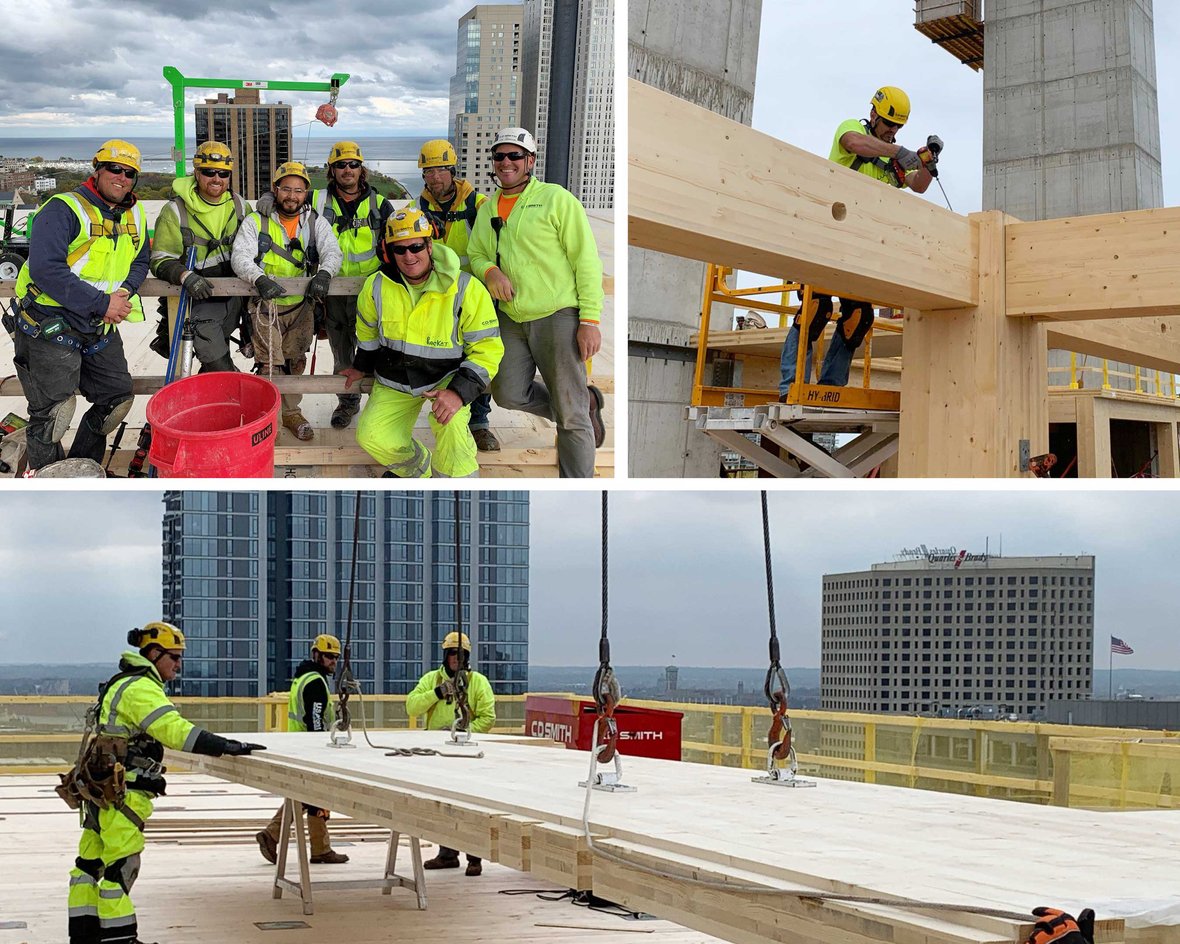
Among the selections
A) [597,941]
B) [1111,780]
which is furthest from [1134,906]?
[1111,780]

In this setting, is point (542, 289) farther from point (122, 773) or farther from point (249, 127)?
point (249, 127)

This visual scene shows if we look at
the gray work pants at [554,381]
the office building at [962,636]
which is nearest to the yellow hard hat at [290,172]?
the gray work pants at [554,381]

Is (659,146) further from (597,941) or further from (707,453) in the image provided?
(707,453)

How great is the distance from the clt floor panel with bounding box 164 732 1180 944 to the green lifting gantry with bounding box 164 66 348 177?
5.61 meters

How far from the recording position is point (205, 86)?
1012cm

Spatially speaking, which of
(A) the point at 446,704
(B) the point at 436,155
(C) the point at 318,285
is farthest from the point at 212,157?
(A) the point at 446,704

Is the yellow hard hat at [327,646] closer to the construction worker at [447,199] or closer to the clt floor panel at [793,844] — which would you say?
the construction worker at [447,199]

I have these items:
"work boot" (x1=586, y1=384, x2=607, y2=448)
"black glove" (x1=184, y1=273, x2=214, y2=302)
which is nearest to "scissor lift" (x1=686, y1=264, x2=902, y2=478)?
"work boot" (x1=586, y1=384, x2=607, y2=448)

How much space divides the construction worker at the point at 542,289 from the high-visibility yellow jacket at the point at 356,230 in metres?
0.65

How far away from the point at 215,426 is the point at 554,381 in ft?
6.38

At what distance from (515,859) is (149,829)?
7.74 m

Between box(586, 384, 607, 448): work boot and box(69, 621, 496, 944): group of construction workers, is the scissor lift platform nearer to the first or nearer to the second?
box(586, 384, 607, 448): work boot

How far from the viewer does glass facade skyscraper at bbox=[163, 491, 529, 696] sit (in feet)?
88.7

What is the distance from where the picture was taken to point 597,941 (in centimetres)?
702
